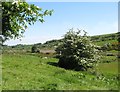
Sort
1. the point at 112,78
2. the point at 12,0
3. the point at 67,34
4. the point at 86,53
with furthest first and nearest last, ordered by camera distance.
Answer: the point at 67,34 < the point at 86,53 < the point at 112,78 < the point at 12,0

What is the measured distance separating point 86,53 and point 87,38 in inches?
130

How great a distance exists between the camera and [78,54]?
50.5 m

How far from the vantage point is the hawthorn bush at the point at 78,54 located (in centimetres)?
4922

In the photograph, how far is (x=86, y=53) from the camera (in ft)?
166

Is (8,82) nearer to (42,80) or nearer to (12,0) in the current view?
(42,80)

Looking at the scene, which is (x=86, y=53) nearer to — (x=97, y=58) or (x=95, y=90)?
(x=97, y=58)

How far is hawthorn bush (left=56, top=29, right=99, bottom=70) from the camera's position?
4922cm

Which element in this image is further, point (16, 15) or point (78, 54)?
point (78, 54)

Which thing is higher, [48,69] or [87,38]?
[87,38]

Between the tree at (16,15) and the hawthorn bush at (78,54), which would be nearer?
the tree at (16,15)

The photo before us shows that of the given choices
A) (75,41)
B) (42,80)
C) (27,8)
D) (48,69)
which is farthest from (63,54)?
(27,8)

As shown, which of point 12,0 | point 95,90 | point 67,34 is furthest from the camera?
point 67,34

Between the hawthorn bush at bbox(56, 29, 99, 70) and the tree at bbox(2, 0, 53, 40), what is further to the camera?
the hawthorn bush at bbox(56, 29, 99, 70)

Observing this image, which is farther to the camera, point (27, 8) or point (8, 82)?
point (8, 82)
